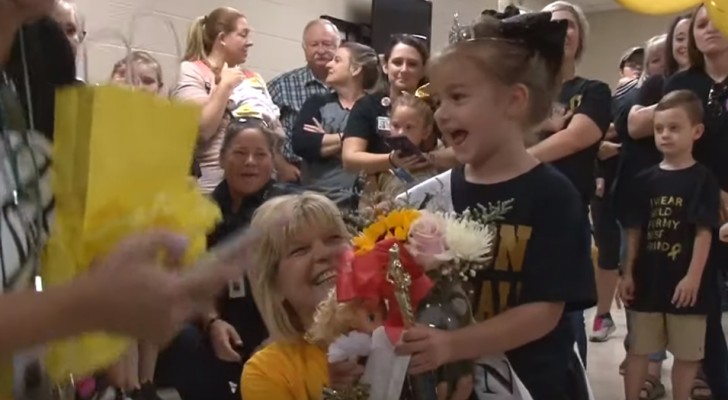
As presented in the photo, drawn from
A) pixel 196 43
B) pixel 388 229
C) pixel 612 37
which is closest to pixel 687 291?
pixel 388 229

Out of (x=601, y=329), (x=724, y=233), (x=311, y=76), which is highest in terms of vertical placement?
(x=311, y=76)

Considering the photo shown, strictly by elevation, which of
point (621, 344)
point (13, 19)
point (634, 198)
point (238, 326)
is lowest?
point (621, 344)

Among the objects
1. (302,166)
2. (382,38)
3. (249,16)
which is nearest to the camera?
(302,166)

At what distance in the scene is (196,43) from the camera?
11.1ft

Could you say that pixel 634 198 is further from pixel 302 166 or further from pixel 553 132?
pixel 302 166

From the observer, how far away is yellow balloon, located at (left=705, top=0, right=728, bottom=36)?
7.92ft

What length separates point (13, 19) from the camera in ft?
2.72

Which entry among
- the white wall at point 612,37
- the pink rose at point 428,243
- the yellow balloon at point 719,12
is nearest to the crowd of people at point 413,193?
the pink rose at point 428,243

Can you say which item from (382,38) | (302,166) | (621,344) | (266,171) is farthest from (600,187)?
(382,38)

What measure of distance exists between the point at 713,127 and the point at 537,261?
1.81 m

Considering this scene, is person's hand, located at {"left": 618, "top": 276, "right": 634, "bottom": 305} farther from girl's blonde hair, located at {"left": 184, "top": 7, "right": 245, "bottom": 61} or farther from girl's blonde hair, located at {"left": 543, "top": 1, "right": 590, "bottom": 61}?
girl's blonde hair, located at {"left": 184, "top": 7, "right": 245, "bottom": 61}

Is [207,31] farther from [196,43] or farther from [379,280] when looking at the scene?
[379,280]

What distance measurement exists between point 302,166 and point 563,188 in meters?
1.95

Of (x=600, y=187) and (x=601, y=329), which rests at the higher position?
(x=600, y=187)
